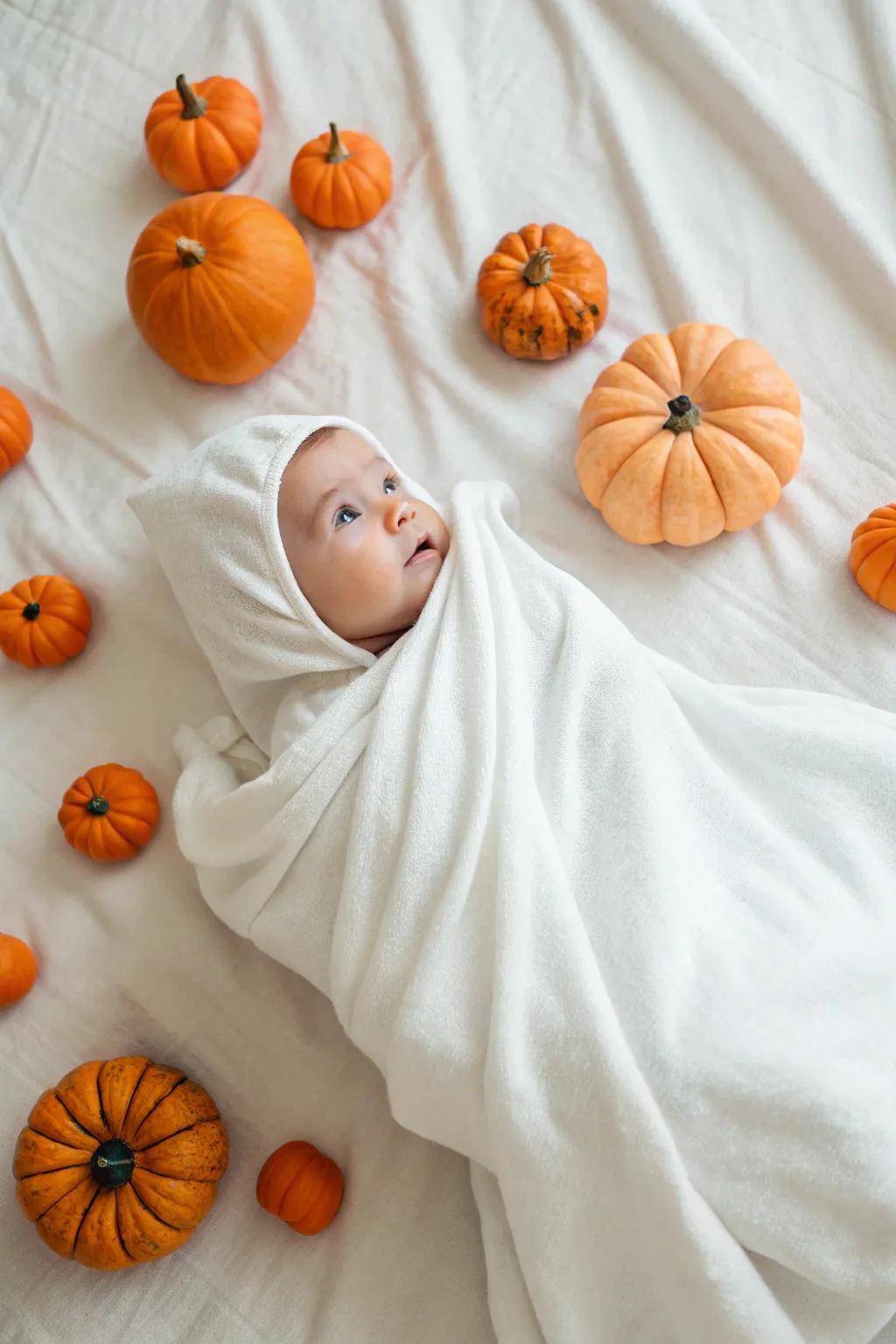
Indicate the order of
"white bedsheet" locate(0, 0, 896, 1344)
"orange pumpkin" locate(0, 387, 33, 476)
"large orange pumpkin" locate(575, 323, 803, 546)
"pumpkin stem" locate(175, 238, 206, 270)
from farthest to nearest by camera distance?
"orange pumpkin" locate(0, 387, 33, 476) → "pumpkin stem" locate(175, 238, 206, 270) → "large orange pumpkin" locate(575, 323, 803, 546) → "white bedsheet" locate(0, 0, 896, 1344)

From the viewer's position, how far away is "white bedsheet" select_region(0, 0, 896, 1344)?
1789 millimetres

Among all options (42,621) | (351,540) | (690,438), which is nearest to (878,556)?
(690,438)

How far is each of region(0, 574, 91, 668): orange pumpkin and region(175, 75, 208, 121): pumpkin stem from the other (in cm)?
101

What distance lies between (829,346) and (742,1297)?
1.63 meters

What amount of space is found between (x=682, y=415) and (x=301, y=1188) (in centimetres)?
140

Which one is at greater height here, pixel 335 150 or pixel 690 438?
pixel 335 150

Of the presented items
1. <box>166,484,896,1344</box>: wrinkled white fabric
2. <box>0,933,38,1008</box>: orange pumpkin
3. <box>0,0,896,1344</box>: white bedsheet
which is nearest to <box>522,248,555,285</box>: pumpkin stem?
<box>0,0,896,1344</box>: white bedsheet

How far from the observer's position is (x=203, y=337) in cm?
210

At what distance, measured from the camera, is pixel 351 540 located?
1808mm

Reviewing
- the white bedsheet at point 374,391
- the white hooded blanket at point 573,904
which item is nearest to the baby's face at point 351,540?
the white hooded blanket at point 573,904

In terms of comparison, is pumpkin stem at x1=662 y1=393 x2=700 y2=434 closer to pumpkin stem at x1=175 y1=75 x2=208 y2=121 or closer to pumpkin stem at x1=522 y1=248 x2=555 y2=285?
pumpkin stem at x1=522 y1=248 x2=555 y2=285

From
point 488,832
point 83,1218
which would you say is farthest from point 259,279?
point 83,1218

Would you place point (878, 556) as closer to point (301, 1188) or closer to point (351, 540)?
point (351, 540)

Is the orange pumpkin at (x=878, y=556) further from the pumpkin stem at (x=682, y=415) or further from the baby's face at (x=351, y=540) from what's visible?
the baby's face at (x=351, y=540)
